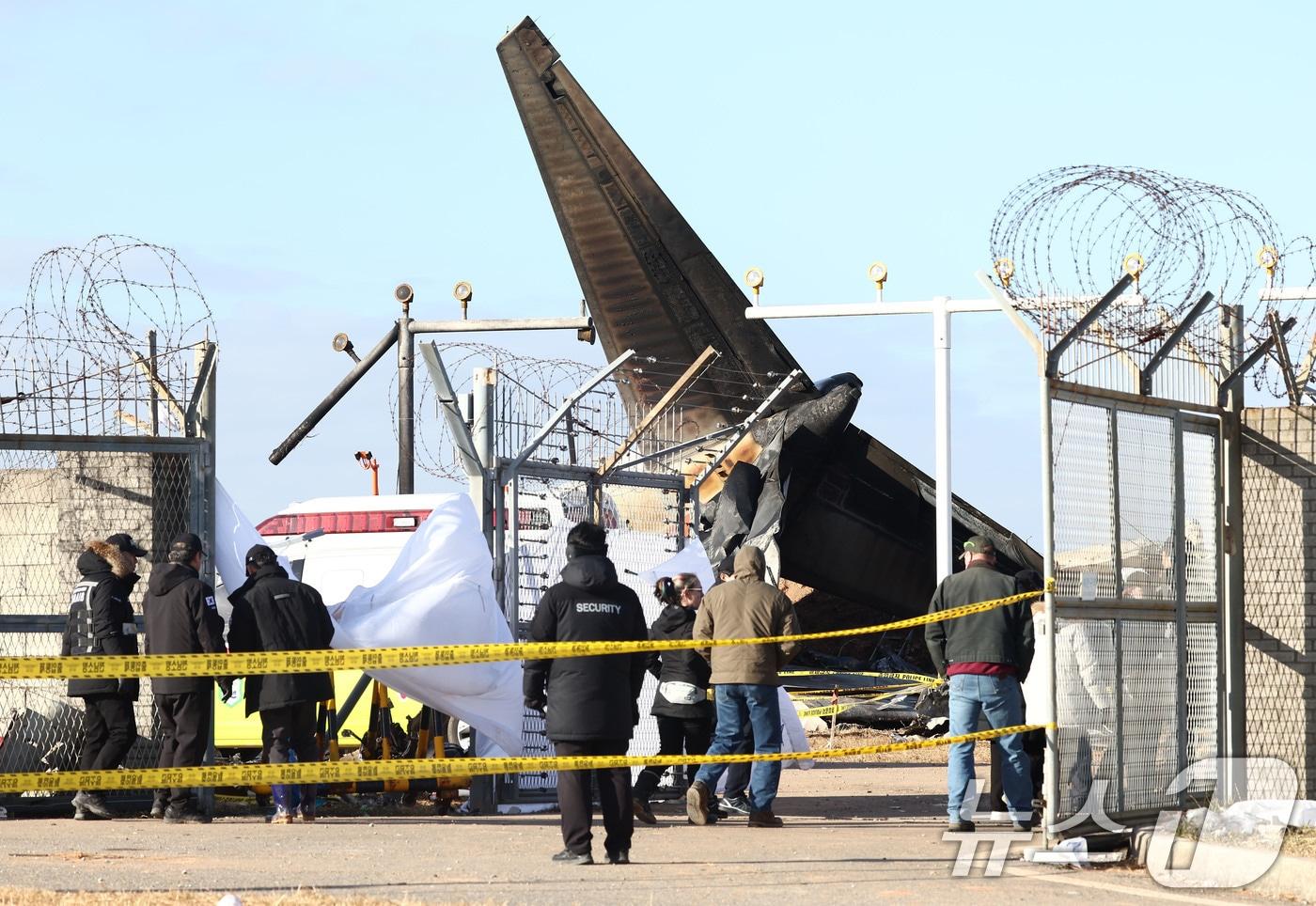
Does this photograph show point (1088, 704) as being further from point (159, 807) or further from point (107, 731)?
point (107, 731)

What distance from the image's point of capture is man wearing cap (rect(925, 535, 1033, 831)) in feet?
34.8

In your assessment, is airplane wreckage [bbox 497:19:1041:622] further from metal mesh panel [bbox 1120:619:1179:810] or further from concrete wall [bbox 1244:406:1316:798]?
metal mesh panel [bbox 1120:619:1179:810]

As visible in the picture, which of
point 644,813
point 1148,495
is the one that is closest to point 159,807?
point 644,813

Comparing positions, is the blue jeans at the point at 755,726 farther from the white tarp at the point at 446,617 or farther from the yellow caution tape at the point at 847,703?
the yellow caution tape at the point at 847,703

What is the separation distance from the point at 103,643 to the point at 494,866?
12.4 feet

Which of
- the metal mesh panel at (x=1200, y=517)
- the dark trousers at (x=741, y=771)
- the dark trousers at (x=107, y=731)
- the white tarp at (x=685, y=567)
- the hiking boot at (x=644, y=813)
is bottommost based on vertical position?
the hiking boot at (x=644, y=813)

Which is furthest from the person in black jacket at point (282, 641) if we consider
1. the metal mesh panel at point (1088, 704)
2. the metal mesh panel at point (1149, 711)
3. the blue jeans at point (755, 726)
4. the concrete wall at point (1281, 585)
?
the concrete wall at point (1281, 585)

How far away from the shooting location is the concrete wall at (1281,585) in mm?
11555

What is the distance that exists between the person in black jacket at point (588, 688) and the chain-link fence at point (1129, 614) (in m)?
2.21

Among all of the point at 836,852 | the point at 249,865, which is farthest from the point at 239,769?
the point at 836,852

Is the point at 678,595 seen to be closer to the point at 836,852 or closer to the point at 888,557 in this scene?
the point at 836,852

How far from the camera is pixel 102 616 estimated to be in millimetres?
11953

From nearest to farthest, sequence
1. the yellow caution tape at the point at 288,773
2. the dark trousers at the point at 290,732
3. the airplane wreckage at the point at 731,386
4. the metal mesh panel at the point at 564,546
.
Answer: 1. the yellow caution tape at the point at 288,773
2. the dark trousers at the point at 290,732
3. the metal mesh panel at the point at 564,546
4. the airplane wreckage at the point at 731,386

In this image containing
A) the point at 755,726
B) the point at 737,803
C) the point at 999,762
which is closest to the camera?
the point at 999,762
